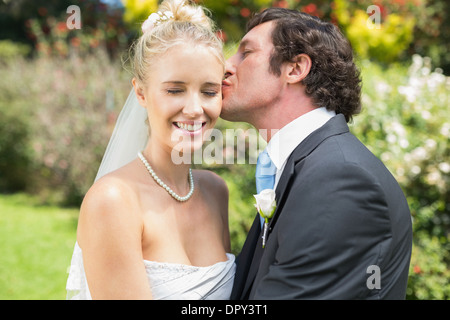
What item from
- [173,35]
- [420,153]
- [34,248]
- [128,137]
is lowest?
[34,248]

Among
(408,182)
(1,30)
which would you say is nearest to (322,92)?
(408,182)

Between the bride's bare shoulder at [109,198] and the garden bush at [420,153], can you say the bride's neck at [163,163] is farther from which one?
the garden bush at [420,153]

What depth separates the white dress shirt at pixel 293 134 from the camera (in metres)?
2.40

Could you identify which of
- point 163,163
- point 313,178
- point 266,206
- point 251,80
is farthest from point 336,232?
point 251,80

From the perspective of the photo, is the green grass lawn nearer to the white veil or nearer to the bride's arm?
the white veil

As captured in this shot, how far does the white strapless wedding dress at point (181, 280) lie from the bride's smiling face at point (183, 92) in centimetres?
61

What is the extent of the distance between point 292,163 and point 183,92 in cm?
63

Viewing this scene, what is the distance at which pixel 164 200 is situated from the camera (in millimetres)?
2369

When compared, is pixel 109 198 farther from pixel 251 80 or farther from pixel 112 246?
pixel 251 80

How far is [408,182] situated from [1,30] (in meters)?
16.1

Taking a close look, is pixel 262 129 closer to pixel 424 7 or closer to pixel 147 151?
pixel 147 151

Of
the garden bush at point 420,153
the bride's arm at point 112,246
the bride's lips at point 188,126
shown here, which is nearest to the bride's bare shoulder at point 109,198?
the bride's arm at point 112,246

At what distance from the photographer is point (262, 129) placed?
2.70m

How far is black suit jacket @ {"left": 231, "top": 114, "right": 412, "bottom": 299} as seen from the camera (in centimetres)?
181
